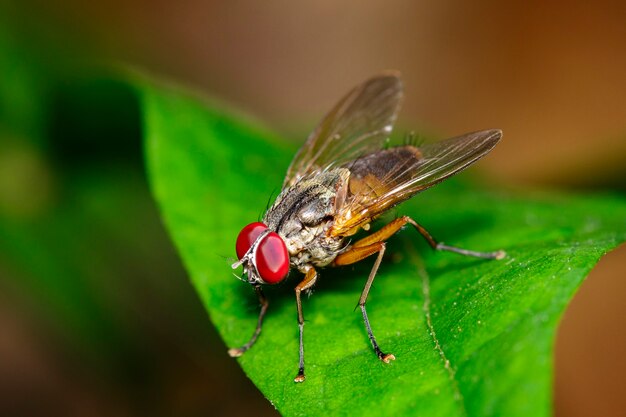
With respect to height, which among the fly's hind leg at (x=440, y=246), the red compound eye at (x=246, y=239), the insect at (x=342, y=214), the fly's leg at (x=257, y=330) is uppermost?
the red compound eye at (x=246, y=239)

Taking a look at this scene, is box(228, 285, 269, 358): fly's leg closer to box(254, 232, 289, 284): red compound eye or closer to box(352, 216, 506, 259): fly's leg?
box(254, 232, 289, 284): red compound eye

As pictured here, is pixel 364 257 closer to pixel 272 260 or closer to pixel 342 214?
pixel 342 214

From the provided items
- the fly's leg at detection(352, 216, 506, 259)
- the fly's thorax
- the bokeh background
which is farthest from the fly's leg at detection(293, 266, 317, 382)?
the bokeh background

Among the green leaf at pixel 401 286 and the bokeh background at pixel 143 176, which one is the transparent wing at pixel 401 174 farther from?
the bokeh background at pixel 143 176

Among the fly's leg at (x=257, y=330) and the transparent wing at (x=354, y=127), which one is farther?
the transparent wing at (x=354, y=127)

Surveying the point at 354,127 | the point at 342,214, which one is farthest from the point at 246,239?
the point at 354,127

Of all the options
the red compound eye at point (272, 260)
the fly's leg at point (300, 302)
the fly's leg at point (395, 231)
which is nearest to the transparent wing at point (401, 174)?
the fly's leg at point (395, 231)

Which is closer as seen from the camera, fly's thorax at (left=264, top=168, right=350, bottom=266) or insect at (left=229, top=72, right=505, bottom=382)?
insect at (left=229, top=72, right=505, bottom=382)
